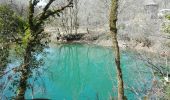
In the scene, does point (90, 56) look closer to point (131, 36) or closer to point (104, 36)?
→ point (131, 36)

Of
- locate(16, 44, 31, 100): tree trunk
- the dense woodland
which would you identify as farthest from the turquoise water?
locate(16, 44, 31, 100): tree trunk

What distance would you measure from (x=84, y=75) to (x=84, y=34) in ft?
113

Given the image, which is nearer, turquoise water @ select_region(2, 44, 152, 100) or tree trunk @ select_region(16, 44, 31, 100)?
tree trunk @ select_region(16, 44, 31, 100)

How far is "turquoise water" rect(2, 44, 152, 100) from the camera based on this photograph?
3195 centimetres

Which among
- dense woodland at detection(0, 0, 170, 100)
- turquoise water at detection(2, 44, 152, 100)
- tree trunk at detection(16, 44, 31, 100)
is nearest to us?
dense woodland at detection(0, 0, 170, 100)

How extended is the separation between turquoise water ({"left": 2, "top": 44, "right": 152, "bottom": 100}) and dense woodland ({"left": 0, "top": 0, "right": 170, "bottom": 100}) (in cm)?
150

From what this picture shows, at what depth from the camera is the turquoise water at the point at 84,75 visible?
1258 inches

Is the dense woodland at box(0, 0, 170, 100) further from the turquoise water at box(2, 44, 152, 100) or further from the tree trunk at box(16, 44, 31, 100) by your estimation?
the turquoise water at box(2, 44, 152, 100)

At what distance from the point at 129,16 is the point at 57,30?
1727cm

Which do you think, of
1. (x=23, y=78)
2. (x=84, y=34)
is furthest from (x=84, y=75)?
(x=84, y=34)

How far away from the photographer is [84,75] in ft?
145

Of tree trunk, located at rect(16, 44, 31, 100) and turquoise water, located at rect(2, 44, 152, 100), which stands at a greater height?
tree trunk, located at rect(16, 44, 31, 100)

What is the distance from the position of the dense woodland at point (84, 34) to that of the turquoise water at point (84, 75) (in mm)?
1502

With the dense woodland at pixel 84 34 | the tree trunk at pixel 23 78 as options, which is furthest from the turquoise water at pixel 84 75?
the tree trunk at pixel 23 78
